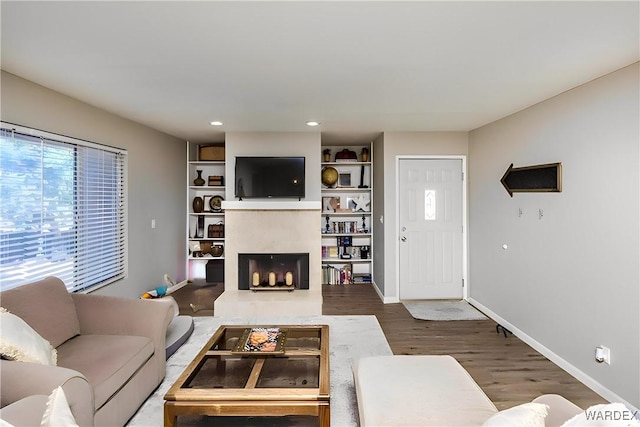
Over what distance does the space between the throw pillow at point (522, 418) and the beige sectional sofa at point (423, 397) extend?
0.23 m

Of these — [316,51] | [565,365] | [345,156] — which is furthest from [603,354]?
[345,156]

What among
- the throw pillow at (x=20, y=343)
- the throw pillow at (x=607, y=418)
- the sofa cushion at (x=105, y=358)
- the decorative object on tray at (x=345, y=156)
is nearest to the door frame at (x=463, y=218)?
the decorative object on tray at (x=345, y=156)

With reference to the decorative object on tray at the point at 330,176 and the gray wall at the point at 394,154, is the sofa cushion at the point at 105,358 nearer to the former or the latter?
the gray wall at the point at 394,154

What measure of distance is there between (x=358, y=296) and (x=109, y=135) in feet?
12.7

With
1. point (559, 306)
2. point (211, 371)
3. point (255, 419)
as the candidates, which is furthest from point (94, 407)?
point (559, 306)

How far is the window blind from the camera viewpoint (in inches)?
100

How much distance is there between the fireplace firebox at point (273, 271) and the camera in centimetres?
462

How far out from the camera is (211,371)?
6.91 feet

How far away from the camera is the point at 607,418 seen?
0.98 meters

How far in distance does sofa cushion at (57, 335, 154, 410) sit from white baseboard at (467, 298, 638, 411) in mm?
3323

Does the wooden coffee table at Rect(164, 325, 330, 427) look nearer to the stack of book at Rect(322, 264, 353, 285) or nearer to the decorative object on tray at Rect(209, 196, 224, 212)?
the stack of book at Rect(322, 264, 353, 285)

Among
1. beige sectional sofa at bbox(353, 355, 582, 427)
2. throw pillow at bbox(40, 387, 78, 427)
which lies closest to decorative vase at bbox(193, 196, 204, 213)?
beige sectional sofa at bbox(353, 355, 582, 427)

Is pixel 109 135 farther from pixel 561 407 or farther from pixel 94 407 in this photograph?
pixel 561 407

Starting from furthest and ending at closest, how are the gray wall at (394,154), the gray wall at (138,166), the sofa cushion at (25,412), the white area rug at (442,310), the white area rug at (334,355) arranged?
the gray wall at (394,154)
the white area rug at (442,310)
the gray wall at (138,166)
the white area rug at (334,355)
the sofa cushion at (25,412)
